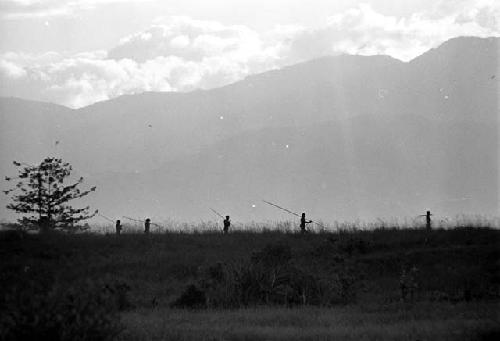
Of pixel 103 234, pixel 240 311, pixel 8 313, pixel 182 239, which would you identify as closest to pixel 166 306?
pixel 240 311

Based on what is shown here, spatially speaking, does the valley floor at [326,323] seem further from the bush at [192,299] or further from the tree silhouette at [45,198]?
the tree silhouette at [45,198]

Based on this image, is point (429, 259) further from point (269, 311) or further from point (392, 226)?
point (269, 311)

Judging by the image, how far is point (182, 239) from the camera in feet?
120

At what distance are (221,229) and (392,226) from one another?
812 cm

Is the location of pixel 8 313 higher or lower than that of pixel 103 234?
lower

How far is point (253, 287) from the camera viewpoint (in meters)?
21.1

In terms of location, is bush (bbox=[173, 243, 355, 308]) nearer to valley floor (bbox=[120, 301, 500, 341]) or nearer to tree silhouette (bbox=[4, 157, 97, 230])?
valley floor (bbox=[120, 301, 500, 341])

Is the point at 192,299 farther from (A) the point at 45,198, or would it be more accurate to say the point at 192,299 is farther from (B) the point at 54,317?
(A) the point at 45,198

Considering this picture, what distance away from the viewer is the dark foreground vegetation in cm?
1228

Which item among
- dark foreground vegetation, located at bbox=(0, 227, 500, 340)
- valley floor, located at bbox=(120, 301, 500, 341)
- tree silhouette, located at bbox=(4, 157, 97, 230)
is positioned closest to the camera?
dark foreground vegetation, located at bbox=(0, 227, 500, 340)

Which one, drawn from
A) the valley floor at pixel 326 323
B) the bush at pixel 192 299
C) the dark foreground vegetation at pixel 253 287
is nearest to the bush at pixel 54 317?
the dark foreground vegetation at pixel 253 287

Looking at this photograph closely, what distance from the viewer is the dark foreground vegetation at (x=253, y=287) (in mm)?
12281

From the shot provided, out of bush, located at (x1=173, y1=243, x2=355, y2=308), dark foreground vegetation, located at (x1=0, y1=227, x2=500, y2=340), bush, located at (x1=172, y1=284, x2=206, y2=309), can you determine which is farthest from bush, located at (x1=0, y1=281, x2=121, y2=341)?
bush, located at (x1=173, y1=243, x2=355, y2=308)

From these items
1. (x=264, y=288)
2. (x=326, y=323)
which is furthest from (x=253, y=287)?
(x=326, y=323)
